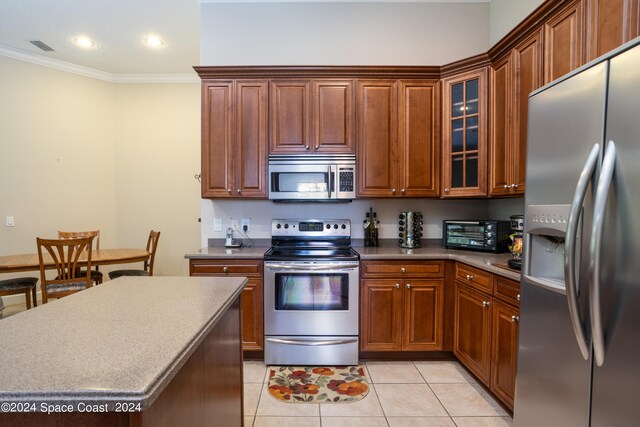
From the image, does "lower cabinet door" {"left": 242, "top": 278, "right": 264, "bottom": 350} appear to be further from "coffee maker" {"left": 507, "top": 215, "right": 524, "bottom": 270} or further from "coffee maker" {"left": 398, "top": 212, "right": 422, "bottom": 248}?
"coffee maker" {"left": 507, "top": 215, "right": 524, "bottom": 270}

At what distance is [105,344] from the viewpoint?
31.0 inches

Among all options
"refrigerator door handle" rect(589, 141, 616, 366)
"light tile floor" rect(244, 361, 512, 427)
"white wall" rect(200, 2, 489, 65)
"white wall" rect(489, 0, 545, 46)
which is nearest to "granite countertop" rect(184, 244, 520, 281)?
"light tile floor" rect(244, 361, 512, 427)

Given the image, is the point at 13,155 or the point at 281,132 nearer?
the point at 281,132

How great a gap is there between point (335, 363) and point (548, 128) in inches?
87.1

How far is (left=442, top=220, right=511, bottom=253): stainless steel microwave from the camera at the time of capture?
257 centimetres

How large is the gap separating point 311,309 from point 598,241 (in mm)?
1986

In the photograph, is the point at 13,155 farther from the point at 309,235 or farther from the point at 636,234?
the point at 636,234

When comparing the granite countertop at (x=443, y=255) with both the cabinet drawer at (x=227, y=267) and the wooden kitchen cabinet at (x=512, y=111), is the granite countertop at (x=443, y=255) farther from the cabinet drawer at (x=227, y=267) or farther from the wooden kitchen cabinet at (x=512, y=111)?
the cabinet drawer at (x=227, y=267)

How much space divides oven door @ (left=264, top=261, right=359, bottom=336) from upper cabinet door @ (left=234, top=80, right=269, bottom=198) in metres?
0.79

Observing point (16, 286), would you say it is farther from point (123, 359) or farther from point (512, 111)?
point (512, 111)

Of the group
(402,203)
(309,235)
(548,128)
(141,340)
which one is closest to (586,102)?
(548,128)


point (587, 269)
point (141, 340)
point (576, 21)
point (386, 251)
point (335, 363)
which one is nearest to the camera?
point (141, 340)

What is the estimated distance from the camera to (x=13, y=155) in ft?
12.8

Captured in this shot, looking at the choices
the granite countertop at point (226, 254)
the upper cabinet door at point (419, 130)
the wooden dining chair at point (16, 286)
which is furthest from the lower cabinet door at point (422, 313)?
the wooden dining chair at point (16, 286)
